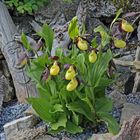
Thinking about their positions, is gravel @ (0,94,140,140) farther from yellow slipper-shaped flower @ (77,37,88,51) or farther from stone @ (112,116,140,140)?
stone @ (112,116,140,140)

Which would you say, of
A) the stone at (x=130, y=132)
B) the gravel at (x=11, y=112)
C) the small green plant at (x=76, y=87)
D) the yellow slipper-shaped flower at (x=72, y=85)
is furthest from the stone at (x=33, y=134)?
the stone at (x=130, y=132)

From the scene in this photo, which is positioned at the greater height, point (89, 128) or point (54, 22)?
point (54, 22)

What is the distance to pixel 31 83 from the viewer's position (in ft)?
11.4

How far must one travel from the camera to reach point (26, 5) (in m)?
3.81

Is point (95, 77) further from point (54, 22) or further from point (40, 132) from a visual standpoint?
point (54, 22)

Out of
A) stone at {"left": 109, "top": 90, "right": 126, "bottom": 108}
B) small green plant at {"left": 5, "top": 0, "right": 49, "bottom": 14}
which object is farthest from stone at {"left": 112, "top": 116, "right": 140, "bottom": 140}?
small green plant at {"left": 5, "top": 0, "right": 49, "bottom": 14}

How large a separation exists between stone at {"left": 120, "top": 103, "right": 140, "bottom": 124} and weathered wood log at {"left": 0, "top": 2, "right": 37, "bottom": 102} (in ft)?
2.59

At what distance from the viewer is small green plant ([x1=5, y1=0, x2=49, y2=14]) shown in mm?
3775

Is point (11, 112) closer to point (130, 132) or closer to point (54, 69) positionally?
point (54, 69)

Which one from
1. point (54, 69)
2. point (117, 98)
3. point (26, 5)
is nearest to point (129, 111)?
point (117, 98)

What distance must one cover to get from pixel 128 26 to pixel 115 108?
0.79 metres

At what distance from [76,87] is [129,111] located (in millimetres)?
488

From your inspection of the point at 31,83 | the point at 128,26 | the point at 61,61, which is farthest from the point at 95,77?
the point at 31,83

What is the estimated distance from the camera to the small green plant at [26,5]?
3.78 metres
